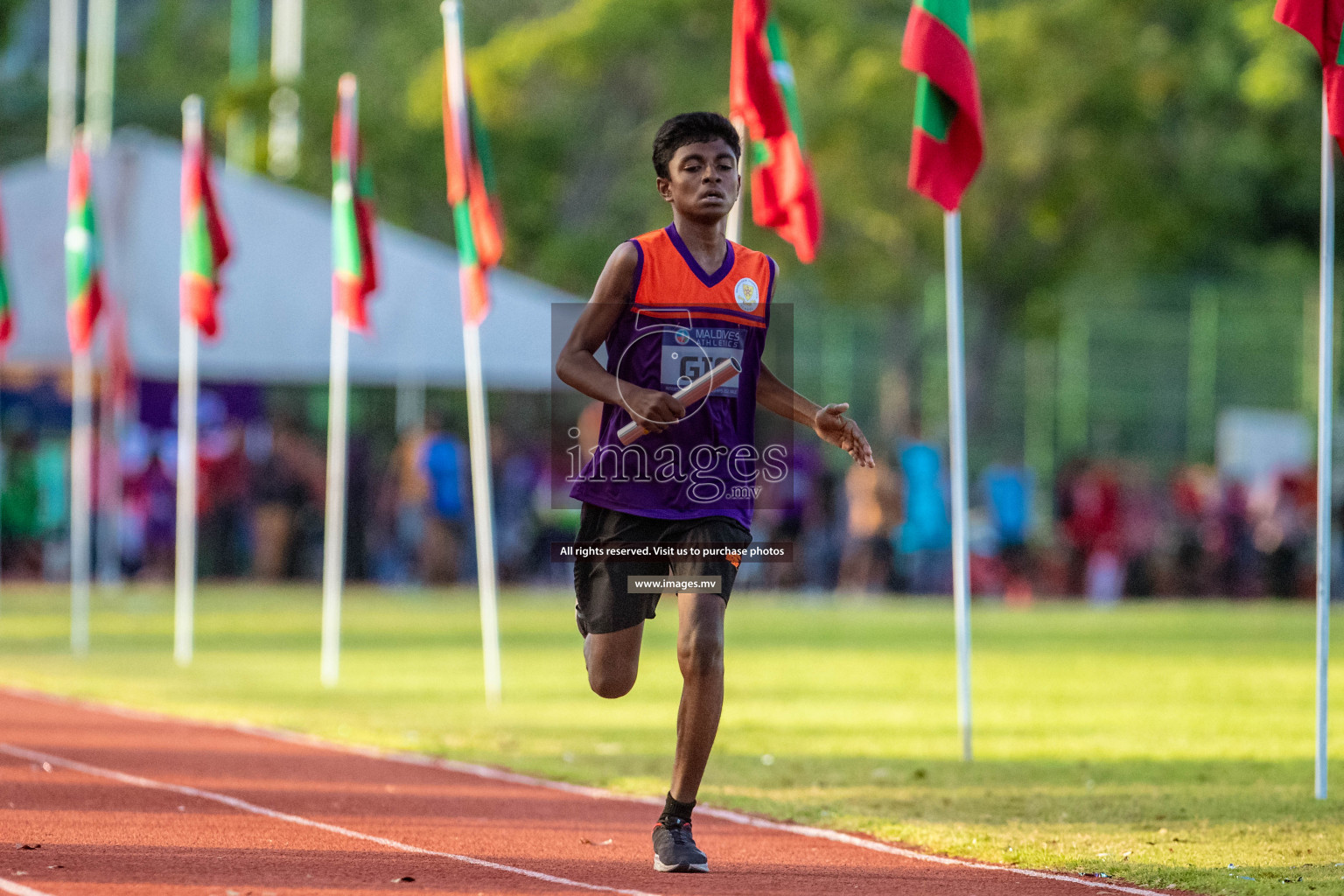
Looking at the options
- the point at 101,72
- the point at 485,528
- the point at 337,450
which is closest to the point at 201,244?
the point at 337,450

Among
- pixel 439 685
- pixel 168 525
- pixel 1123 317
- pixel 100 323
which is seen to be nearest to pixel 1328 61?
pixel 439 685

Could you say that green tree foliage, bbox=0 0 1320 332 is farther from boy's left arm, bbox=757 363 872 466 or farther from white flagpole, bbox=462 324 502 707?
boy's left arm, bbox=757 363 872 466

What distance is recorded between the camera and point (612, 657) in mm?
7309

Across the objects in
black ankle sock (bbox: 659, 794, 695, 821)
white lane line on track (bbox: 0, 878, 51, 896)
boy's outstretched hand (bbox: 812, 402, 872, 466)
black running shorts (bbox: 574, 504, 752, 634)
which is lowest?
white lane line on track (bbox: 0, 878, 51, 896)

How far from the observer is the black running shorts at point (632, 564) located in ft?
23.5

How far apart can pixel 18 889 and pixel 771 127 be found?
26.0 ft

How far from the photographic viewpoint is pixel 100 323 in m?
24.8

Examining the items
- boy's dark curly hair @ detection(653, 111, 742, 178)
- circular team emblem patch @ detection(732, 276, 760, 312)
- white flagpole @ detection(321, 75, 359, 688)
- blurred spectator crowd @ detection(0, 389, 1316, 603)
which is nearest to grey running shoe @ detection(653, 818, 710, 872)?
circular team emblem patch @ detection(732, 276, 760, 312)

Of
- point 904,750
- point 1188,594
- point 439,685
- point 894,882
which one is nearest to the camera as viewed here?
point 894,882

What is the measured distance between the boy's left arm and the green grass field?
1.74 metres

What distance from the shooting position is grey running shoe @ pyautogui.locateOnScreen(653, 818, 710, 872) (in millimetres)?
7117

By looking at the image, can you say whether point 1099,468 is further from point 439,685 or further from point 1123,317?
point 439,685

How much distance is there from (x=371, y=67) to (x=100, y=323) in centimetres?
2475

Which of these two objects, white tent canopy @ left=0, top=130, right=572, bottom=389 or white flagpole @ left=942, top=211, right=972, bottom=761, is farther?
white tent canopy @ left=0, top=130, right=572, bottom=389
